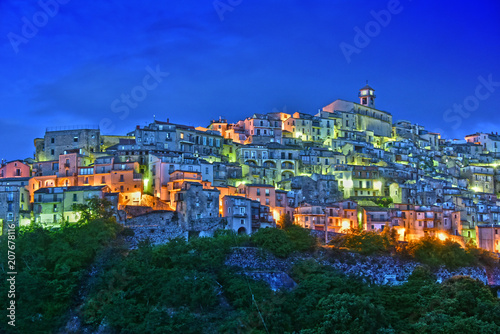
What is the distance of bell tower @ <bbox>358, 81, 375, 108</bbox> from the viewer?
78.9 meters

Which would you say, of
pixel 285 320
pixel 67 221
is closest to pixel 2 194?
pixel 67 221

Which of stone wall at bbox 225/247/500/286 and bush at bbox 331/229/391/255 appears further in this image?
bush at bbox 331/229/391/255

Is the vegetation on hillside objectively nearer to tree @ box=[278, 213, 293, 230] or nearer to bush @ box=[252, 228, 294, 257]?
tree @ box=[278, 213, 293, 230]

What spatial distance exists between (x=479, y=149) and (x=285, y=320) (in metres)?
52.6

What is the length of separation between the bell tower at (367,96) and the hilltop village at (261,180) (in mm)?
6090

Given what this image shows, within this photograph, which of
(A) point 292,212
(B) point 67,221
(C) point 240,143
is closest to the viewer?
(B) point 67,221

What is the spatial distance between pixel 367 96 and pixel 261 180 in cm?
2771

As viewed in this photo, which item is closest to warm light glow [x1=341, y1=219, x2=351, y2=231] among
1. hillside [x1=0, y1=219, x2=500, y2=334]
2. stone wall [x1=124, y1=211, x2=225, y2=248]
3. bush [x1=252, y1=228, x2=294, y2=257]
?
hillside [x1=0, y1=219, x2=500, y2=334]

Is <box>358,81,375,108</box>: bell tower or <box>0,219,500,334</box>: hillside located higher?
<box>358,81,375,108</box>: bell tower

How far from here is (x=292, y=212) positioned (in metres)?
51.6

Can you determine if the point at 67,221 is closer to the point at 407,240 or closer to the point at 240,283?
the point at 240,283

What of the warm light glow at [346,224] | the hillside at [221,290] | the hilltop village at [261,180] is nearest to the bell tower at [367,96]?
the hilltop village at [261,180]

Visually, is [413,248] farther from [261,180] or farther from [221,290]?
[221,290]

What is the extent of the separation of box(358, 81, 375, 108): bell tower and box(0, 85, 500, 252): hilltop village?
6090 millimetres
